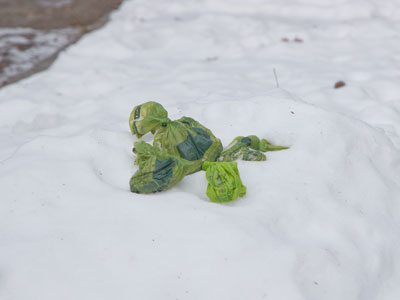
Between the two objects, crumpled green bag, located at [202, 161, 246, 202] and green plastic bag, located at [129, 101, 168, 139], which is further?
green plastic bag, located at [129, 101, 168, 139]

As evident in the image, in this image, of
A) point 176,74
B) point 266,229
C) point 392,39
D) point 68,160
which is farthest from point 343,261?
point 392,39

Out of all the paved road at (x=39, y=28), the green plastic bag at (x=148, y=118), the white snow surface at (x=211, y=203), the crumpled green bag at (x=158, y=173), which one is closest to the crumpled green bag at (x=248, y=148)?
the white snow surface at (x=211, y=203)

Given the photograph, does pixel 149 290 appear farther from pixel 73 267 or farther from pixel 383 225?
pixel 383 225

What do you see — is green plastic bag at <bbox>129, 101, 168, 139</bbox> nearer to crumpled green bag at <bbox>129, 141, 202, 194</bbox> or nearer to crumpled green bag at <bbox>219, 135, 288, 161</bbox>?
crumpled green bag at <bbox>129, 141, 202, 194</bbox>

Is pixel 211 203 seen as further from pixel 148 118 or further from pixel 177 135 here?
pixel 148 118

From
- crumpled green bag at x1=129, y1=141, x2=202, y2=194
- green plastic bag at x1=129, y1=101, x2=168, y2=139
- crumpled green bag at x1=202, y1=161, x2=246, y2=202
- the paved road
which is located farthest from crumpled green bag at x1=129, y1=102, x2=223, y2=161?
the paved road

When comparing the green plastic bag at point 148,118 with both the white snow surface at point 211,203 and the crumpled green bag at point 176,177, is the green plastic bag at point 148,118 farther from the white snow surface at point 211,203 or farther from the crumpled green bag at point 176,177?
the crumpled green bag at point 176,177

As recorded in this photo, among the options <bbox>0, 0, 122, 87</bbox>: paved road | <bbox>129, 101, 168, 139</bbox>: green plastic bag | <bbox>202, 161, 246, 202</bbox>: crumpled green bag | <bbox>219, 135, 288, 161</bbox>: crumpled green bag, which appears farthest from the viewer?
<bbox>0, 0, 122, 87</bbox>: paved road
